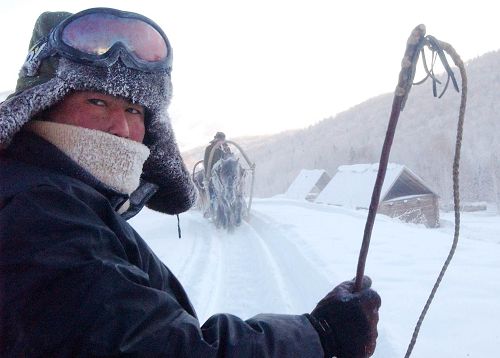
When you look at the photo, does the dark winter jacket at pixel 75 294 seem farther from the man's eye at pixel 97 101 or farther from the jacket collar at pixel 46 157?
the man's eye at pixel 97 101

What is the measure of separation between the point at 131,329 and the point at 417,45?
3.76 ft

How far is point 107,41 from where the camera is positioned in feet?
5.10

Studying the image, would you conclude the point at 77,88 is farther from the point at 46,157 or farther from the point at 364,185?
the point at 364,185

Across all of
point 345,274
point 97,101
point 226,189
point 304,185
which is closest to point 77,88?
point 97,101

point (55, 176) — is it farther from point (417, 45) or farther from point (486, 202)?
point (486, 202)

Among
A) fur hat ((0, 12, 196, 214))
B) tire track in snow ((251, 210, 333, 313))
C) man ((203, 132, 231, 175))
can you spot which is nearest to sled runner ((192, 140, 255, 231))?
man ((203, 132, 231, 175))

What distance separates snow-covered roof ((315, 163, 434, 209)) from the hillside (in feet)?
59.9

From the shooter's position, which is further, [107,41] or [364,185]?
[364,185]

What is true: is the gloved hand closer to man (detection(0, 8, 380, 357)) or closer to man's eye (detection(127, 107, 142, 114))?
man (detection(0, 8, 380, 357))

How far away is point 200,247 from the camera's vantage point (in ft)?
26.0

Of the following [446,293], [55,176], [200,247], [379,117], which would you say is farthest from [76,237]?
[379,117]

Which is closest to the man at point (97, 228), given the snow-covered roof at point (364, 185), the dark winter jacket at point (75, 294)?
A: the dark winter jacket at point (75, 294)

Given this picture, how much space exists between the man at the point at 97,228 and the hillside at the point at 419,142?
42.2 meters

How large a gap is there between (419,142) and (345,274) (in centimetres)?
4962
